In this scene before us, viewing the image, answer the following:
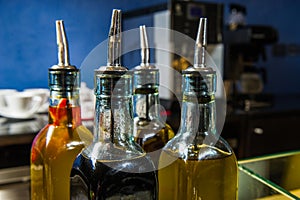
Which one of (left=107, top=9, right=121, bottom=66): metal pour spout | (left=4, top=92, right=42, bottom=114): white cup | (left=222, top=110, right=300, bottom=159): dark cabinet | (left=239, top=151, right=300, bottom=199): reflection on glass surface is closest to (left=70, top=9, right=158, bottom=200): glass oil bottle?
(left=107, top=9, right=121, bottom=66): metal pour spout

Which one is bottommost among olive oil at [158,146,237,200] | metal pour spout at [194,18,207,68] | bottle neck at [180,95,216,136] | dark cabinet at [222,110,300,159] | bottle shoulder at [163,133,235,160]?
dark cabinet at [222,110,300,159]

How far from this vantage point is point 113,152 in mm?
291

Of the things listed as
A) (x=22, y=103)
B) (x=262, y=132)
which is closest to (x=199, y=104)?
(x=22, y=103)

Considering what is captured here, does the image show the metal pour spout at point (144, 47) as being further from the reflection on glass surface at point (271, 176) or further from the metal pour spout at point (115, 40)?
the reflection on glass surface at point (271, 176)

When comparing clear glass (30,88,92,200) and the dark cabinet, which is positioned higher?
clear glass (30,88,92,200)

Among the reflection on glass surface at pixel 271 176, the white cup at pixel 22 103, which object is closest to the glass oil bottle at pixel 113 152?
the reflection on glass surface at pixel 271 176

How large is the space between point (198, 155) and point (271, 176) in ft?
0.76

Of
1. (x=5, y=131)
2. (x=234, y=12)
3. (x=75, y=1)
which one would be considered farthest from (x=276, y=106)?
(x=5, y=131)

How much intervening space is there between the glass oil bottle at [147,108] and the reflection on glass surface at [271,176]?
12 centimetres

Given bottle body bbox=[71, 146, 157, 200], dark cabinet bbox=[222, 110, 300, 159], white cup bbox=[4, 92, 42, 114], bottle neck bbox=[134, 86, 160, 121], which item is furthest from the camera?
dark cabinet bbox=[222, 110, 300, 159]

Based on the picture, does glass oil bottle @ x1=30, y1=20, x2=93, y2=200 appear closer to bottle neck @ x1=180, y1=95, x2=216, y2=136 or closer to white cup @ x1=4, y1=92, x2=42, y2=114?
bottle neck @ x1=180, y1=95, x2=216, y2=136

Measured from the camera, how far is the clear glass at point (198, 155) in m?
0.30

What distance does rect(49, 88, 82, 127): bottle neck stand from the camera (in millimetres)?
325

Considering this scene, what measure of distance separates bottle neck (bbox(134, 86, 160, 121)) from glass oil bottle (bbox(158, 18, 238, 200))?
0.22 feet
